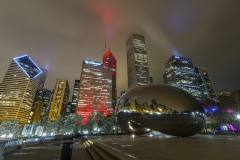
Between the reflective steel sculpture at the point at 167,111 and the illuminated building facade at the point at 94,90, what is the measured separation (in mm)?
145979

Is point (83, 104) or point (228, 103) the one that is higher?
point (83, 104)

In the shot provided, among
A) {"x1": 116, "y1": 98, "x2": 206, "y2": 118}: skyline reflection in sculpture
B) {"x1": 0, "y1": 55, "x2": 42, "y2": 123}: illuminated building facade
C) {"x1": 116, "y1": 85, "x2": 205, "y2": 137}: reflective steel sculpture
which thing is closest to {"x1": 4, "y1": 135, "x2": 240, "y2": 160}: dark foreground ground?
{"x1": 116, "y1": 85, "x2": 205, "y2": 137}: reflective steel sculpture

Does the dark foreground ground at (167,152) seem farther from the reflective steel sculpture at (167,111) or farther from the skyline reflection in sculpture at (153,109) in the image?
the skyline reflection in sculpture at (153,109)

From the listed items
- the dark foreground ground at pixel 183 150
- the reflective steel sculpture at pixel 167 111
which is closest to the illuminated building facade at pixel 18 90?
the reflective steel sculpture at pixel 167 111

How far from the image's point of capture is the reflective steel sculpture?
49.5 feet

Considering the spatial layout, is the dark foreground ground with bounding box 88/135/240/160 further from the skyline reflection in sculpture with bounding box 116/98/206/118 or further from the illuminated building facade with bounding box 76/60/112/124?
the illuminated building facade with bounding box 76/60/112/124

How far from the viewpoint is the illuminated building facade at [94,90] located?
16075 cm

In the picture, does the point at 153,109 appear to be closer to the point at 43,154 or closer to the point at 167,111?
the point at 167,111

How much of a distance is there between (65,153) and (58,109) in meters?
212

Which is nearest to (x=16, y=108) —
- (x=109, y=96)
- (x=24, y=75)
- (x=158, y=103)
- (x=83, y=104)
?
(x=24, y=75)

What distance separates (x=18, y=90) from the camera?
159875 mm

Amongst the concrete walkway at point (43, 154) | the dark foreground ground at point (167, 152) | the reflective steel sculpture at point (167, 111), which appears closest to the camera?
the dark foreground ground at point (167, 152)

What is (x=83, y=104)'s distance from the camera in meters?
161

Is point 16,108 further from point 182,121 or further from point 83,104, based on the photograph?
point 182,121
